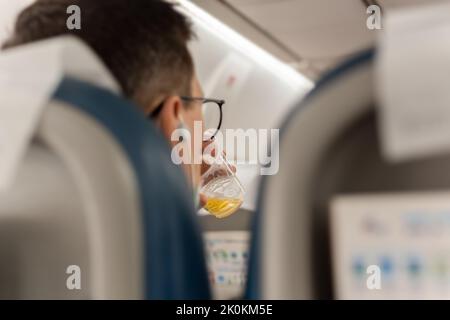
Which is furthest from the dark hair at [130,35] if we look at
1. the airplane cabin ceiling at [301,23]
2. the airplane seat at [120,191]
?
the airplane cabin ceiling at [301,23]

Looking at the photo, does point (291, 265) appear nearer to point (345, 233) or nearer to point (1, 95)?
point (345, 233)

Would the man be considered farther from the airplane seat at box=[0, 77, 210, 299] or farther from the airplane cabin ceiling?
the airplane cabin ceiling

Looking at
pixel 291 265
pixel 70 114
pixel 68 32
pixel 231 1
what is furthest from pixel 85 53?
pixel 231 1

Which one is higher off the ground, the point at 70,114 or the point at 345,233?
the point at 70,114

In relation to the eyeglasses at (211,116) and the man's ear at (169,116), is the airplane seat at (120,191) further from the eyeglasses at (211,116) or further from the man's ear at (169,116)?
the eyeglasses at (211,116)

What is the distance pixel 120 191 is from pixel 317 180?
16cm

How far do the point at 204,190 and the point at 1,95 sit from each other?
1.54m

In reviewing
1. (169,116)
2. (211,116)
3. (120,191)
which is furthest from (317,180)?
(211,116)

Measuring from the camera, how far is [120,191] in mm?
424

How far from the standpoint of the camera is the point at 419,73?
12.7 inches

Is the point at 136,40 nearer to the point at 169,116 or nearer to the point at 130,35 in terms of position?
the point at 130,35

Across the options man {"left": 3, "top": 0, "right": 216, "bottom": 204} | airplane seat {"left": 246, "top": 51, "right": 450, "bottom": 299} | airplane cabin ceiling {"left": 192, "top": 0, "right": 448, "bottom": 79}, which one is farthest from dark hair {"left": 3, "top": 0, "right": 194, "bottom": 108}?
airplane cabin ceiling {"left": 192, "top": 0, "right": 448, "bottom": 79}
